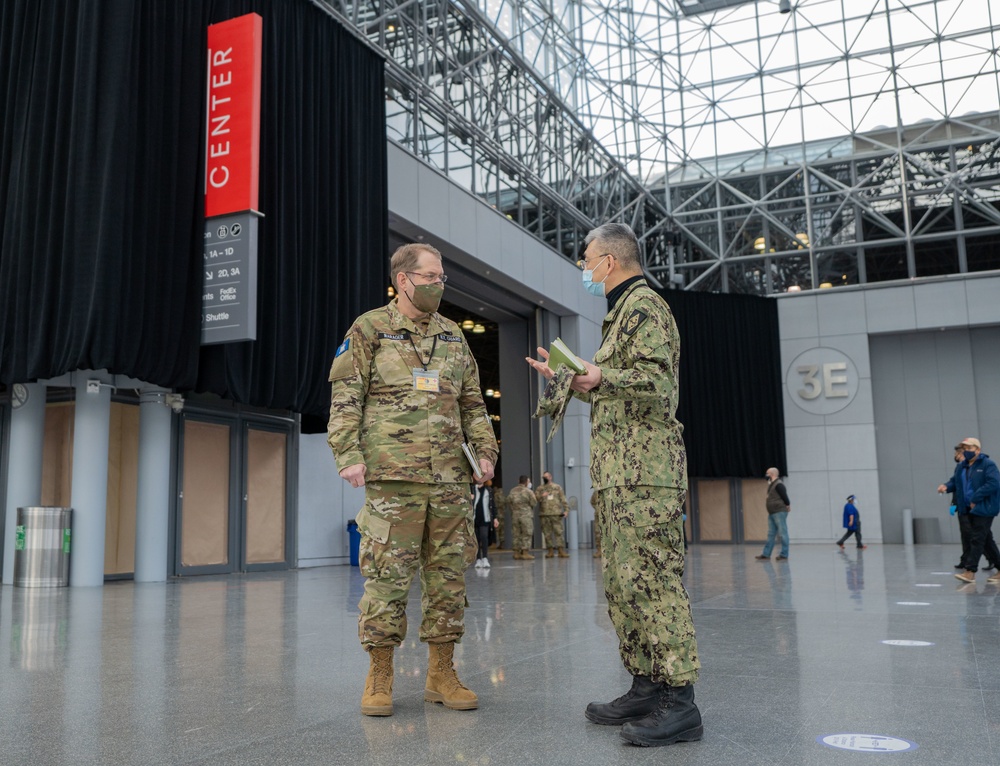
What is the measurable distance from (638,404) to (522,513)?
1656cm

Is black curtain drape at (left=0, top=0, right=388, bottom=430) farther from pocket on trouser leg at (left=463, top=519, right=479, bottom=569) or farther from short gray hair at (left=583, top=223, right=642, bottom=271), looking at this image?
short gray hair at (left=583, top=223, right=642, bottom=271)

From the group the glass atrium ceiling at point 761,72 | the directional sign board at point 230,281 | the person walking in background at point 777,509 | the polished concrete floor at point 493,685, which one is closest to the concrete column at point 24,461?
the directional sign board at point 230,281

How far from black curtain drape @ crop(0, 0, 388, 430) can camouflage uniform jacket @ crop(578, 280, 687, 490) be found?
8769 millimetres

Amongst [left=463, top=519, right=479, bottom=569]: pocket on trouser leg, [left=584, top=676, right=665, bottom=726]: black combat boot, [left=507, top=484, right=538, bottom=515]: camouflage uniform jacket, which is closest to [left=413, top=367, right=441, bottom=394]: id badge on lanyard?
[left=463, top=519, right=479, bottom=569]: pocket on trouser leg

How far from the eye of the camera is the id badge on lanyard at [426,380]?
3.92 m

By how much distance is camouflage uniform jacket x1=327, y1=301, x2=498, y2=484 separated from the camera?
3.76 metres

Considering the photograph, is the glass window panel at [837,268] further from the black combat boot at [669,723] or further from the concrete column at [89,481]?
the black combat boot at [669,723]

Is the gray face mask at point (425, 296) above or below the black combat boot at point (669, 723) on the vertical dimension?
above

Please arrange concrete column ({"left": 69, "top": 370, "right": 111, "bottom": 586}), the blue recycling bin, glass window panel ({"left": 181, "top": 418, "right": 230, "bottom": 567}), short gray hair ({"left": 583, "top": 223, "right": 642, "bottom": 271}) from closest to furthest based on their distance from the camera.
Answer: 1. short gray hair ({"left": 583, "top": 223, "right": 642, "bottom": 271})
2. concrete column ({"left": 69, "top": 370, "right": 111, "bottom": 586})
3. glass window panel ({"left": 181, "top": 418, "right": 230, "bottom": 567})
4. the blue recycling bin

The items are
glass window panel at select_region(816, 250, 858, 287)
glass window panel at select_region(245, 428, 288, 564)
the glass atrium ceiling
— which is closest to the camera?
glass window panel at select_region(245, 428, 288, 564)

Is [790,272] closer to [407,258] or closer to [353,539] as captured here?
[353,539]

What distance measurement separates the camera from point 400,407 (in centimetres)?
388

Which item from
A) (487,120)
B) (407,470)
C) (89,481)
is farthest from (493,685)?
(487,120)

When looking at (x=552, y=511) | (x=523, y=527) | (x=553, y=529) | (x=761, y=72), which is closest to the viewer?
(x=523, y=527)
